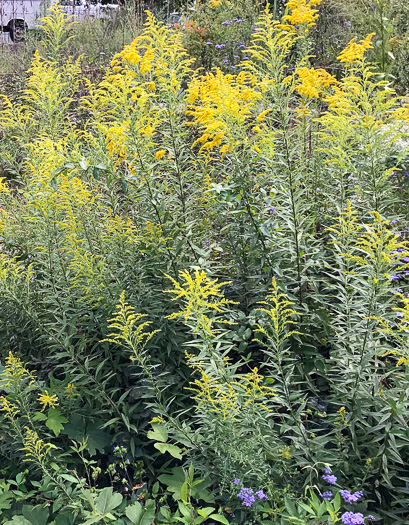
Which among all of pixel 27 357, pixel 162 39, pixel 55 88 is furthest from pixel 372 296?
pixel 55 88

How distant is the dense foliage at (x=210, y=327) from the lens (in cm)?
220

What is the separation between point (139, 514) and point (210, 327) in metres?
0.85

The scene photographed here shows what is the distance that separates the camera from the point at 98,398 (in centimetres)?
258

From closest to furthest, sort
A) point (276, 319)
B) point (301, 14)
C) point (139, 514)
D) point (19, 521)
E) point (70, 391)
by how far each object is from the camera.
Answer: point (276, 319)
point (139, 514)
point (19, 521)
point (70, 391)
point (301, 14)

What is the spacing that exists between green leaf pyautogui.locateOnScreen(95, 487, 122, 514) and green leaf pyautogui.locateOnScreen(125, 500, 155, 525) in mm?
58

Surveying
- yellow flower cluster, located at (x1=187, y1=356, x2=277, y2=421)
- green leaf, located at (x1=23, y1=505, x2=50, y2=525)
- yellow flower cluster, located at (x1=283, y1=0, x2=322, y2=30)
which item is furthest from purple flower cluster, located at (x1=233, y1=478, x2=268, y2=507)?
yellow flower cluster, located at (x1=283, y1=0, x2=322, y2=30)

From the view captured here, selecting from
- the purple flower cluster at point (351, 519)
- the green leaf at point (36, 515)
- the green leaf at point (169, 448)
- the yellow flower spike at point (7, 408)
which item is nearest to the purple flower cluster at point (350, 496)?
the purple flower cluster at point (351, 519)

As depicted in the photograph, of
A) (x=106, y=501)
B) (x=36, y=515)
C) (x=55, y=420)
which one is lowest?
(x=36, y=515)

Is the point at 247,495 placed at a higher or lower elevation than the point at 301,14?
lower

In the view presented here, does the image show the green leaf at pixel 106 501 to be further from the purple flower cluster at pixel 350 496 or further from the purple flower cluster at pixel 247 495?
the purple flower cluster at pixel 350 496

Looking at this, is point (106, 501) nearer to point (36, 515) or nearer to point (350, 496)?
point (36, 515)

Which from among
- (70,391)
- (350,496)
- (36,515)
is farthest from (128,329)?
(350,496)

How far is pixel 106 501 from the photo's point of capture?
2.21 metres

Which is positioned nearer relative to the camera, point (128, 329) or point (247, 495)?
point (247, 495)
